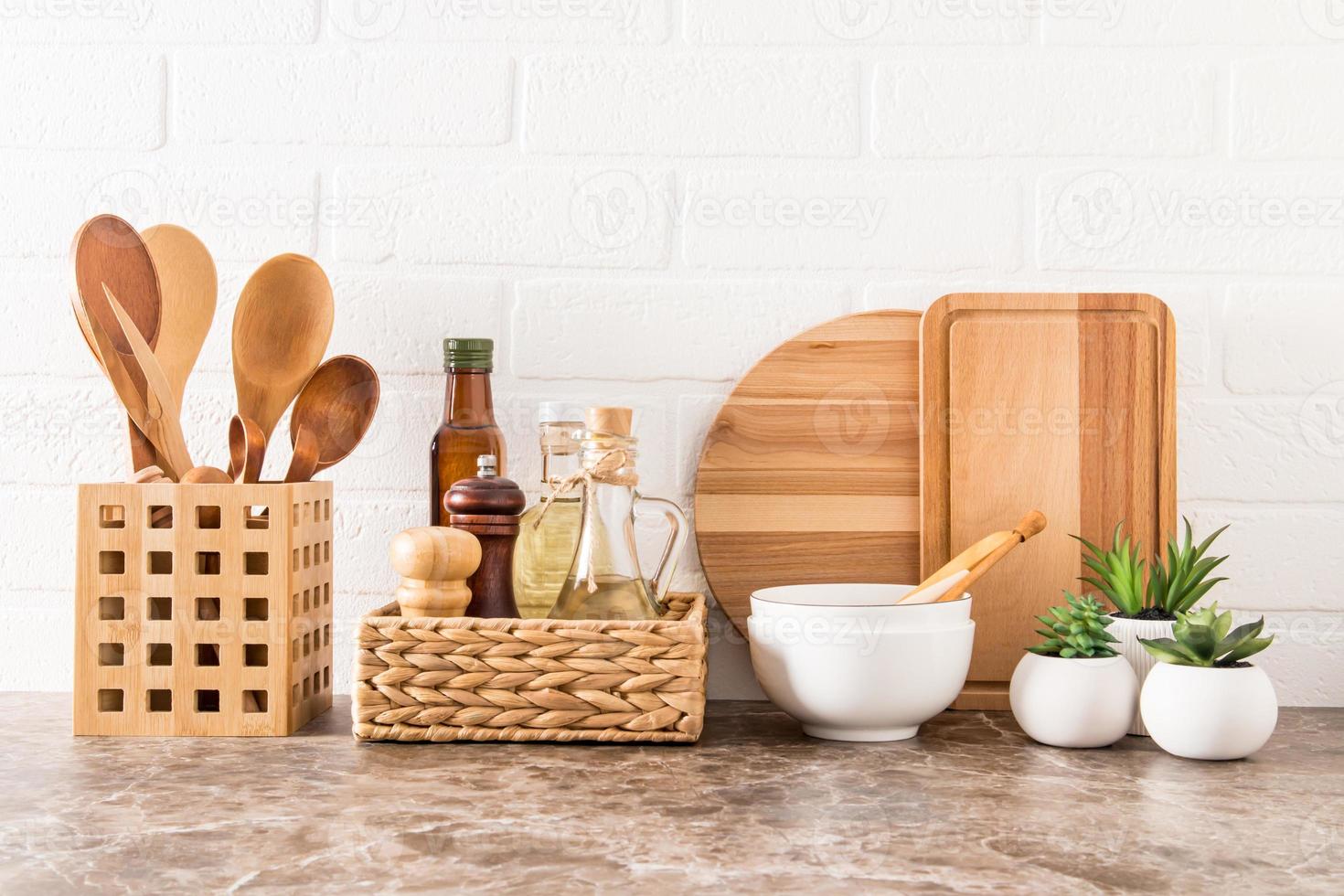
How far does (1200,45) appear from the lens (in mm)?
1061

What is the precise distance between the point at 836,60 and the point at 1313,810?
0.77 meters

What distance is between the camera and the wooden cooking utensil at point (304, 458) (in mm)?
967

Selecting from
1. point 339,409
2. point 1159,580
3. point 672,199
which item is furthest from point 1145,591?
point 339,409

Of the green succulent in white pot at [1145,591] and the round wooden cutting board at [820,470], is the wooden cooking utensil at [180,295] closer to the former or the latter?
the round wooden cutting board at [820,470]

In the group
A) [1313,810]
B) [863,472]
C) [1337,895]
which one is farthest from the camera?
[863,472]

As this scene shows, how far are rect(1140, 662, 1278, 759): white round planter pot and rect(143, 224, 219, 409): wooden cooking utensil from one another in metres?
0.87

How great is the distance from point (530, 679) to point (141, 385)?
0.41m

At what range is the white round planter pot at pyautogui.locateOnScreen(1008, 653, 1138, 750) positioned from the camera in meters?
0.84

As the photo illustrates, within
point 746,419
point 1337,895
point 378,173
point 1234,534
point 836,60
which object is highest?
point 836,60

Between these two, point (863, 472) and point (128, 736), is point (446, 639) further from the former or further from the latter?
point (863, 472)

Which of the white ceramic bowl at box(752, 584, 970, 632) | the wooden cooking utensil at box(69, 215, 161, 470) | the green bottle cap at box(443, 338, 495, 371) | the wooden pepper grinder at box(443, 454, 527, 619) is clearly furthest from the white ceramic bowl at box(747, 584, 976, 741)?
the wooden cooking utensil at box(69, 215, 161, 470)

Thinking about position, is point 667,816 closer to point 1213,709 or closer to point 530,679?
point 530,679

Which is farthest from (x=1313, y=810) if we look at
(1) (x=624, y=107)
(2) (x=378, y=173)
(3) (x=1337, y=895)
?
(2) (x=378, y=173)

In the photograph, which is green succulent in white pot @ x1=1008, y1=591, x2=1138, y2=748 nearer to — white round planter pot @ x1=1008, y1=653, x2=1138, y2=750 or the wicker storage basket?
white round planter pot @ x1=1008, y1=653, x2=1138, y2=750
